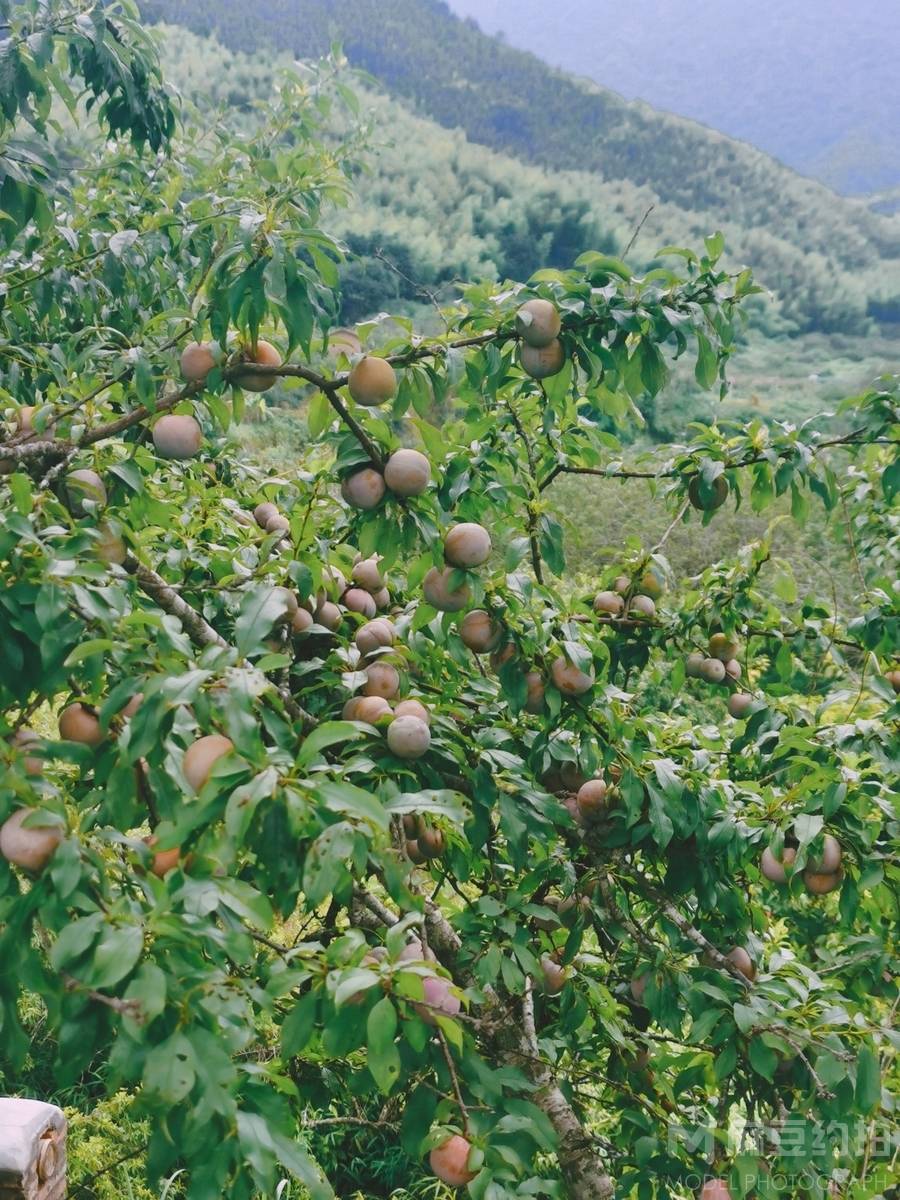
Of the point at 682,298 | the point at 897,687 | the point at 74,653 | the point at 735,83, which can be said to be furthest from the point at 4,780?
the point at 735,83

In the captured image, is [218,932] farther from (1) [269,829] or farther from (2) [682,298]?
(2) [682,298]

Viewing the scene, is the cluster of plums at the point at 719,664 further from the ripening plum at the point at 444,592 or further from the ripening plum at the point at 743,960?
the ripening plum at the point at 444,592

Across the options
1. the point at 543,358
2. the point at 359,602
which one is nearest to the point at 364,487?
the point at 543,358

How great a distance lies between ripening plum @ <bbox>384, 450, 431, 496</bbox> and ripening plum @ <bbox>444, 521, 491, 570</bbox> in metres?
0.07

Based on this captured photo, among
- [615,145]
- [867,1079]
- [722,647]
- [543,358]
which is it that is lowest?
[867,1079]

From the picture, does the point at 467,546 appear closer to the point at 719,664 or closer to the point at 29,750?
the point at 29,750

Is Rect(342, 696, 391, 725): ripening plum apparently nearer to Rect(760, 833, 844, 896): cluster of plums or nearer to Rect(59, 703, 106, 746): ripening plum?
Rect(59, 703, 106, 746): ripening plum

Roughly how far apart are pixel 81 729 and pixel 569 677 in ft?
1.89

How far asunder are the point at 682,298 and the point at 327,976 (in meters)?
0.80

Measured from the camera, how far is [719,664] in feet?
5.29

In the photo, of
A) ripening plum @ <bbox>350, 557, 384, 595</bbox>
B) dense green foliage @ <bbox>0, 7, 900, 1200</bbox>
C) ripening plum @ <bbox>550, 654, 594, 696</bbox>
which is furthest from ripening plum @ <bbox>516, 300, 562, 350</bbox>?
ripening plum @ <bbox>350, 557, 384, 595</bbox>

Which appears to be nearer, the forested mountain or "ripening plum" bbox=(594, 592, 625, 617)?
"ripening plum" bbox=(594, 592, 625, 617)

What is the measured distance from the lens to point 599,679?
4.02 feet

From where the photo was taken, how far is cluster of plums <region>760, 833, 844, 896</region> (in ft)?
3.73
